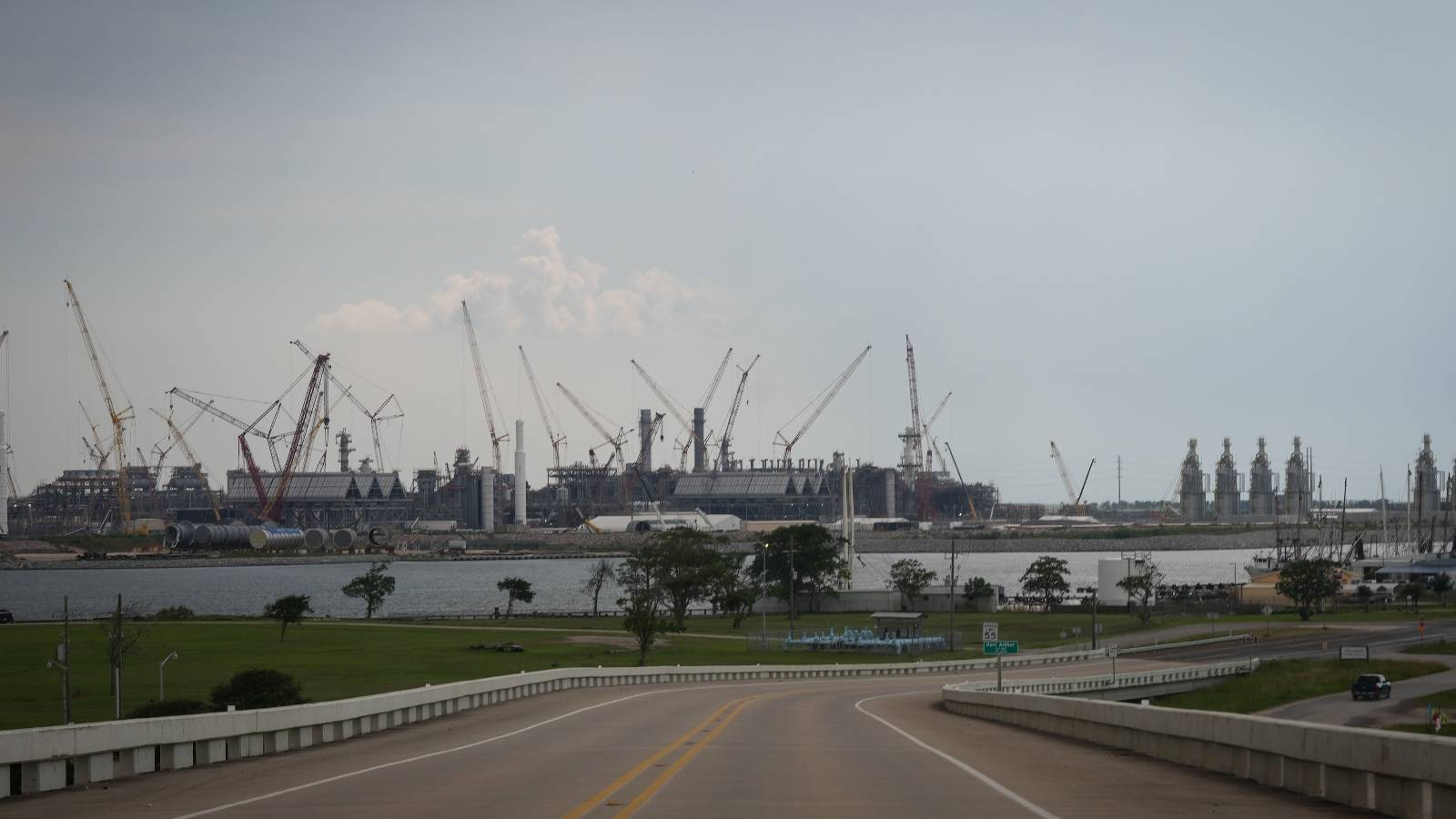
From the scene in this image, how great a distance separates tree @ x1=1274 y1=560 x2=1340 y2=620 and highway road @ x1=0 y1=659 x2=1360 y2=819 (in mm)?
95546

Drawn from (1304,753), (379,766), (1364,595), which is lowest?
(1364,595)

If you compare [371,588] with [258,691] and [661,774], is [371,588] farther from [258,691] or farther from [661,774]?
[661,774]

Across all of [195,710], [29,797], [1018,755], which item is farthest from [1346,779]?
[195,710]

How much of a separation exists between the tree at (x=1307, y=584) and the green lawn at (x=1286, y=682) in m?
43.7

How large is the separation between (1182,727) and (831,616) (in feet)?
357

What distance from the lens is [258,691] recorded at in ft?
150

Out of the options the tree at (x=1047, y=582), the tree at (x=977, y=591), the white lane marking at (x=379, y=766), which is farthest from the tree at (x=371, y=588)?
the white lane marking at (x=379, y=766)

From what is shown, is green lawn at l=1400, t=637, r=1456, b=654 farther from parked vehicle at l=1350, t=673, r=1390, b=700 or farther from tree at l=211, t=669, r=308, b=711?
tree at l=211, t=669, r=308, b=711

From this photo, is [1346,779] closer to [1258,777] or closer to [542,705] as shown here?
[1258,777]

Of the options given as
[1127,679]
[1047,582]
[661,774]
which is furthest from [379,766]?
[1047,582]

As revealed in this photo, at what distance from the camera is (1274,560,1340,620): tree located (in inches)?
4683

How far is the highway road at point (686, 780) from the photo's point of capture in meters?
15.6

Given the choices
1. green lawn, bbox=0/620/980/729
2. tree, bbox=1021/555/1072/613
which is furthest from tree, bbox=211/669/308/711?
tree, bbox=1021/555/1072/613

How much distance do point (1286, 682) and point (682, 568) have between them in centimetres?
6542
